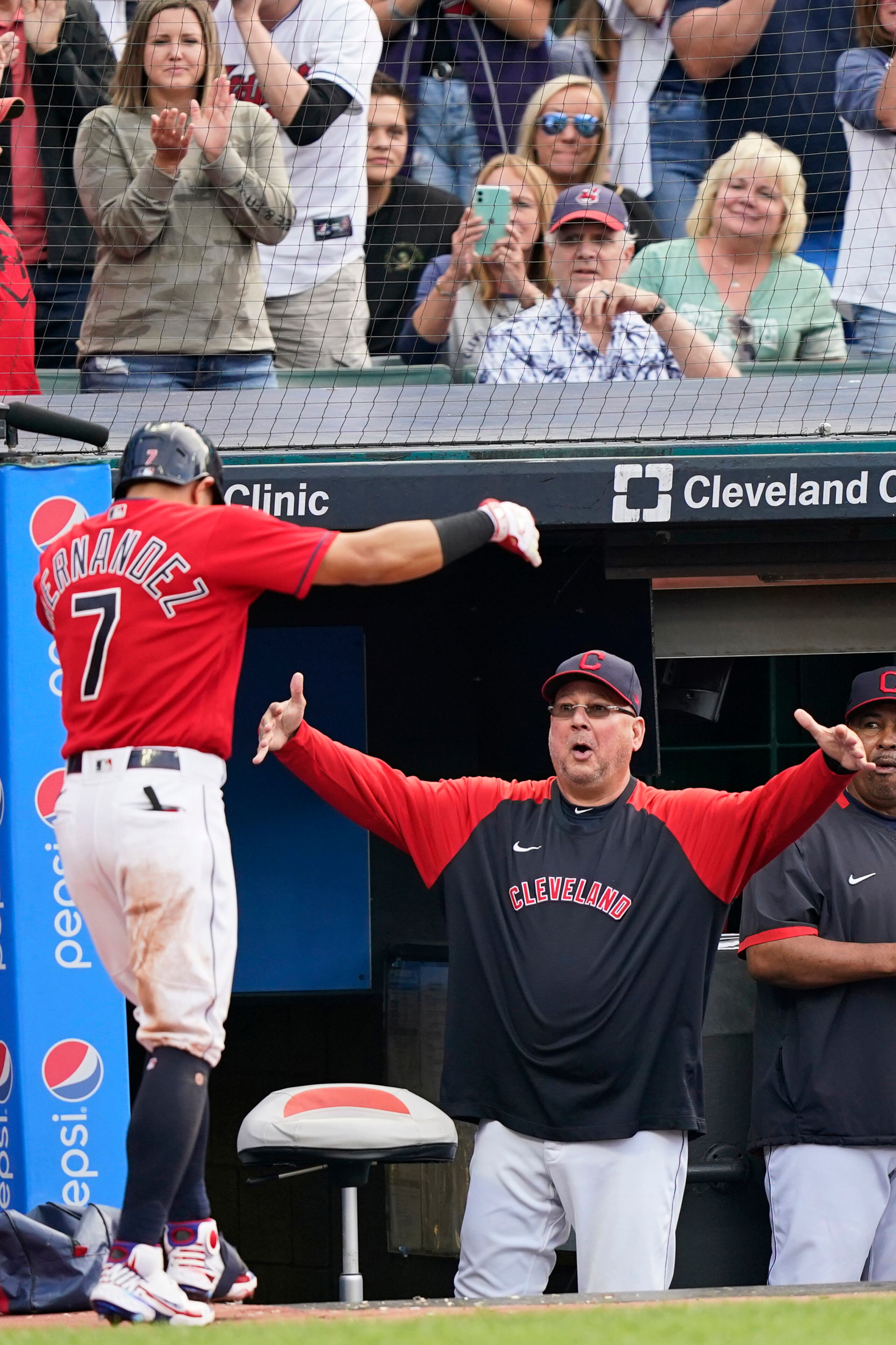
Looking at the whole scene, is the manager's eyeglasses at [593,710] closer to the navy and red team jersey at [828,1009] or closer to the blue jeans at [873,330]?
the navy and red team jersey at [828,1009]

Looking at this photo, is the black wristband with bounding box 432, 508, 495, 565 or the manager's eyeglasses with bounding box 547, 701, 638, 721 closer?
the black wristband with bounding box 432, 508, 495, 565

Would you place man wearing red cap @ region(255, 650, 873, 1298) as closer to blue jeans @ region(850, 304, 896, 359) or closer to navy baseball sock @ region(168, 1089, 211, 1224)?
navy baseball sock @ region(168, 1089, 211, 1224)

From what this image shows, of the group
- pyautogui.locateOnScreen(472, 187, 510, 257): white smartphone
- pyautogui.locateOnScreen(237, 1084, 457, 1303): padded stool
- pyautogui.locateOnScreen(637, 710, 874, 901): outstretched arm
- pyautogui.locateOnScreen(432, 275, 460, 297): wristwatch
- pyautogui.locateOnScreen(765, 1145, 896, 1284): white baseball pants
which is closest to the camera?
pyautogui.locateOnScreen(237, 1084, 457, 1303): padded stool

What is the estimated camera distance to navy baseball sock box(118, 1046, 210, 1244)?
9.15 ft

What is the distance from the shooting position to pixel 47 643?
4.11 meters

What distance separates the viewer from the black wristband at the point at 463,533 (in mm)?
2910

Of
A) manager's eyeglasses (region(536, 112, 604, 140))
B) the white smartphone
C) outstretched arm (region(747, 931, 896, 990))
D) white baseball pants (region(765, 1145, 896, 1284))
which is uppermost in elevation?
manager's eyeglasses (region(536, 112, 604, 140))

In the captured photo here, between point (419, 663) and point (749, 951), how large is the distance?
186 centimetres

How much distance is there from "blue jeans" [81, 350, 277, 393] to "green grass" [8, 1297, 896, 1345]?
3.17m

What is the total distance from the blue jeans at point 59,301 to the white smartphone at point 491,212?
1.47 m

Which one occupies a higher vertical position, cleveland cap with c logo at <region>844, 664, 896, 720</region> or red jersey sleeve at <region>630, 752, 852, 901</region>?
cleveland cap with c logo at <region>844, 664, 896, 720</region>

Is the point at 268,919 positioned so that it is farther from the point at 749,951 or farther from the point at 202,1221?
the point at 202,1221

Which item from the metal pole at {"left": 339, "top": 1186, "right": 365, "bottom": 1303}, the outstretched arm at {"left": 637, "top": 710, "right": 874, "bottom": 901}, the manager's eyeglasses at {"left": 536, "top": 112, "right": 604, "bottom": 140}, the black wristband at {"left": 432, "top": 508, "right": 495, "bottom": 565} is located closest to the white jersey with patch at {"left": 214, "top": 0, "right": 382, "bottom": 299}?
the manager's eyeglasses at {"left": 536, "top": 112, "right": 604, "bottom": 140}

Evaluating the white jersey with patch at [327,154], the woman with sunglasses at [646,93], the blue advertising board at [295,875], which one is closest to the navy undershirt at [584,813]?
the blue advertising board at [295,875]
